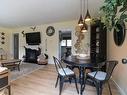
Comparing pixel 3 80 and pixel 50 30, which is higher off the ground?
pixel 50 30

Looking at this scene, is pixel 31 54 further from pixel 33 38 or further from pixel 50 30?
pixel 50 30

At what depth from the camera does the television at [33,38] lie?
25.1 feet

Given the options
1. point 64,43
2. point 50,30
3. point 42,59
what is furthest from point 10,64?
point 64,43

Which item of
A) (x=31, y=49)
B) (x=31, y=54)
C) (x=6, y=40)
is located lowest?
(x=31, y=54)

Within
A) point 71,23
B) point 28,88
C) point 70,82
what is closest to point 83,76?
point 70,82

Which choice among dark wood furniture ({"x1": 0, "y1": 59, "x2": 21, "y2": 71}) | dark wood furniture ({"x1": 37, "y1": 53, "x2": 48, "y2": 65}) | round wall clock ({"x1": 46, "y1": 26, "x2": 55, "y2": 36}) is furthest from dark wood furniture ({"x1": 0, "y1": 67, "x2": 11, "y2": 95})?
round wall clock ({"x1": 46, "y1": 26, "x2": 55, "y2": 36})

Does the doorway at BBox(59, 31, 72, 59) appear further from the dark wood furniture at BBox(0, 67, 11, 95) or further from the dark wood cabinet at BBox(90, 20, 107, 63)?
the dark wood furniture at BBox(0, 67, 11, 95)

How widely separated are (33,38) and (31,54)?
1045 millimetres

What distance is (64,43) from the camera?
7711mm

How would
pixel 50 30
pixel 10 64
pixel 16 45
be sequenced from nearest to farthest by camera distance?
1. pixel 10 64
2. pixel 50 30
3. pixel 16 45

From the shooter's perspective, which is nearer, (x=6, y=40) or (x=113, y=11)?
(x=113, y=11)

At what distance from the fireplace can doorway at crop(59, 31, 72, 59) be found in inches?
55.0

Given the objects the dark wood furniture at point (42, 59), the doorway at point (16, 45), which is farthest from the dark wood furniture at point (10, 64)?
the doorway at point (16, 45)

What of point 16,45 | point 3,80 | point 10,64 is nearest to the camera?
point 3,80
